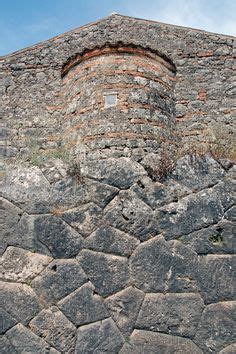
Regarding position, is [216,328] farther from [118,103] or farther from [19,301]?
[118,103]

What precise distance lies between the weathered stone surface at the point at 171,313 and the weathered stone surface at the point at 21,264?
0.91 m

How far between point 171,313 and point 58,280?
0.95 m

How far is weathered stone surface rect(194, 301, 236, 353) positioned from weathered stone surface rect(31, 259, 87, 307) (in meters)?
1.01

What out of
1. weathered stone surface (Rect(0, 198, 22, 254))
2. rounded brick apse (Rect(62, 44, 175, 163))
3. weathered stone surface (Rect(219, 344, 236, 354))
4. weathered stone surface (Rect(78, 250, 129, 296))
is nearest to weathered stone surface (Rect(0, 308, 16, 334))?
weathered stone surface (Rect(0, 198, 22, 254))

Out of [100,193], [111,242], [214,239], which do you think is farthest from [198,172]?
[111,242]

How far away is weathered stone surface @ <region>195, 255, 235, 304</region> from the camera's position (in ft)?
11.5

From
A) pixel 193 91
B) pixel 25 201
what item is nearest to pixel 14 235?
pixel 25 201

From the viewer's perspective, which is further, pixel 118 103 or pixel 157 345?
pixel 118 103

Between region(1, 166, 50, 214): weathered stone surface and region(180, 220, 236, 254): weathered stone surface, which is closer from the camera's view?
region(180, 220, 236, 254): weathered stone surface

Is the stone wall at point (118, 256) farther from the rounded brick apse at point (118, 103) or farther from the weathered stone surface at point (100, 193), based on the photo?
the rounded brick apse at point (118, 103)

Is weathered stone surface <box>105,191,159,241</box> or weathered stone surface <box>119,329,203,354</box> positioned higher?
weathered stone surface <box>105,191,159,241</box>

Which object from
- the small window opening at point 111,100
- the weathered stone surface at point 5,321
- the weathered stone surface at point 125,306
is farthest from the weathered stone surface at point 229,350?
the small window opening at point 111,100

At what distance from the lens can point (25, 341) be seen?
11.4 ft

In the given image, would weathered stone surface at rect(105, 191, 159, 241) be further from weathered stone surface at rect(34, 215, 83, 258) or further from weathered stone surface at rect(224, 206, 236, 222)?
weathered stone surface at rect(224, 206, 236, 222)
